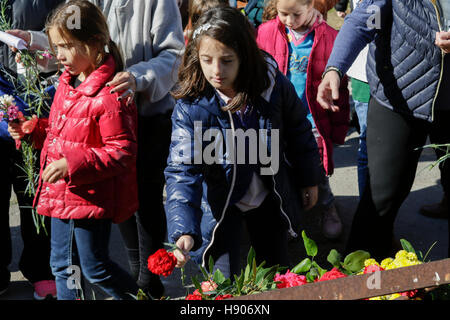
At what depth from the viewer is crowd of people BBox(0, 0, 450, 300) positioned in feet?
8.63

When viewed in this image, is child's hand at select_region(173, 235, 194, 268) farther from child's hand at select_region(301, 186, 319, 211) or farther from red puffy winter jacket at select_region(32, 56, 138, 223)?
child's hand at select_region(301, 186, 319, 211)

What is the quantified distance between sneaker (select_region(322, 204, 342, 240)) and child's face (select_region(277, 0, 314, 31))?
119 centimetres

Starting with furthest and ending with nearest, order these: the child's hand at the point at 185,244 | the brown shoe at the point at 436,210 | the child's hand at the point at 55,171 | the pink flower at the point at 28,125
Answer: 1. the brown shoe at the point at 436,210
2. the pink flower at the point at 28,125
3. the child's hand at the point at 55,171
4. the child's hand at the point at 185,244

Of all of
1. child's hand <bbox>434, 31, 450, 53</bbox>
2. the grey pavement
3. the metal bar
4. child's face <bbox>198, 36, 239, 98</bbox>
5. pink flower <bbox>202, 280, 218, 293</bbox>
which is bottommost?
the grey pavement

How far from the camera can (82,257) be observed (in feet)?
9.65

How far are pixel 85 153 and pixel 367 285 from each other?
1.53m

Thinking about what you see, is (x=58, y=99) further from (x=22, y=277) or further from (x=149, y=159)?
(x=22, y=277)

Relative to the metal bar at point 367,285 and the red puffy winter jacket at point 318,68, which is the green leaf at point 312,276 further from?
the red puffy winter jacket at point 318,68

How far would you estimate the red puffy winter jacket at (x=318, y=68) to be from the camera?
3.74 metres

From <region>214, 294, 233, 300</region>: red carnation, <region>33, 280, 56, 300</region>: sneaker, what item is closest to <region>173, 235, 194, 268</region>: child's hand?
<region>214, 294, 233, 300</region>: red carnation

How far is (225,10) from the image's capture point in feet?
8.79

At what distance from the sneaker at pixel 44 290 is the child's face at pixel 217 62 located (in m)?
1.67

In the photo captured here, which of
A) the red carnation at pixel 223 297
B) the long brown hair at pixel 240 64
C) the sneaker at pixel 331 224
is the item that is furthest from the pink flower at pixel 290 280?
the sneaker at pixel 331 224
